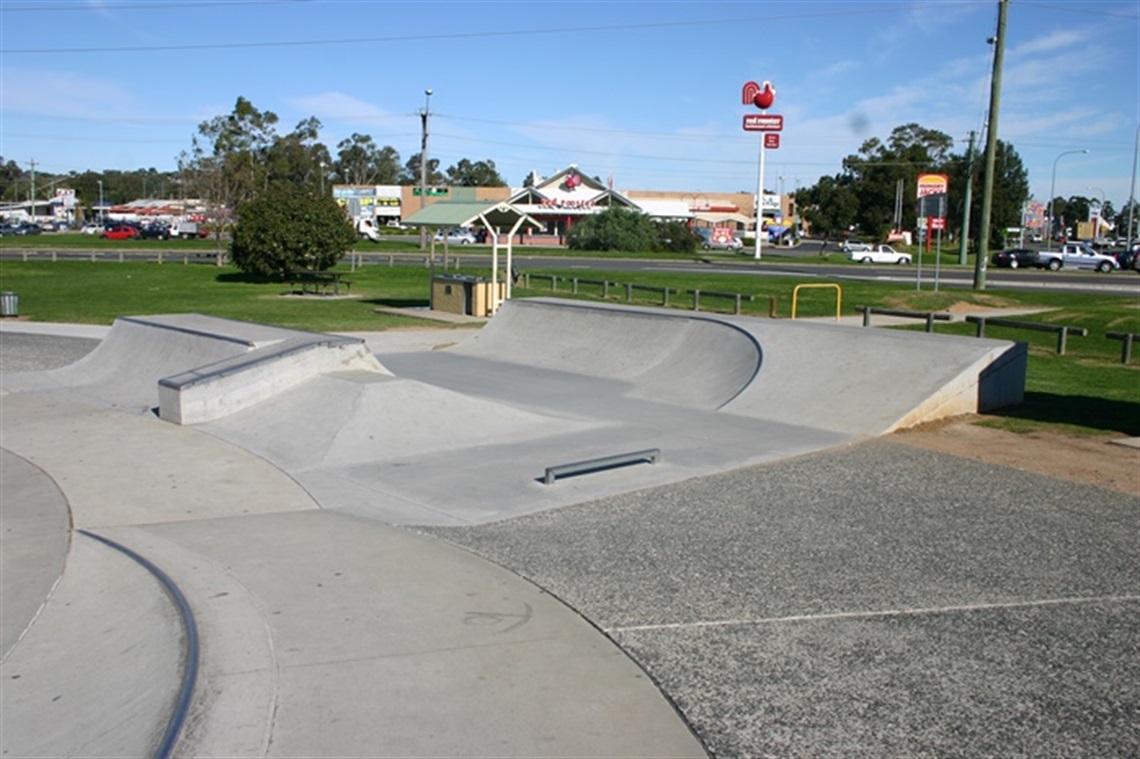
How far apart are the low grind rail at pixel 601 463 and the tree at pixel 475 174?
141 metres

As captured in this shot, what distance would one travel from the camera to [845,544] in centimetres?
766

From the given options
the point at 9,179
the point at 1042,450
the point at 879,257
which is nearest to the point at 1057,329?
the point at 1042,450

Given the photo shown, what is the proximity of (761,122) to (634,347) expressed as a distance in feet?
167

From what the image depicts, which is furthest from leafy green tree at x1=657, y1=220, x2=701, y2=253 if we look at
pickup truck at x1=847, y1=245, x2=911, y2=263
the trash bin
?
the trash bin

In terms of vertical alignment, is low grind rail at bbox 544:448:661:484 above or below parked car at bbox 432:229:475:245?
below

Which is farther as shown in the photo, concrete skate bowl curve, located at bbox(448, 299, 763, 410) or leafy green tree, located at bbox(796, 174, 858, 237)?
leafy green tree, located at bbox(796, 174, 858, 237)

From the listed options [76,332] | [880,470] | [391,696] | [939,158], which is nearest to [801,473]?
[880,470]

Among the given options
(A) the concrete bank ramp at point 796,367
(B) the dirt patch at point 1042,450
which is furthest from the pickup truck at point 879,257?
(B) the dirt patch at point 1042,450

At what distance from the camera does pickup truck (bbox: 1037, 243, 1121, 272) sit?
5881 centimetres

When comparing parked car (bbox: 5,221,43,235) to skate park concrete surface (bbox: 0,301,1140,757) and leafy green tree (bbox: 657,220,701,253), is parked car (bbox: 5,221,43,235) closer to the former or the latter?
leafy green tree (bbox: 657,220,701,253)

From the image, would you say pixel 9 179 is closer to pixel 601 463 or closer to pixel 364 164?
pixel 364 164

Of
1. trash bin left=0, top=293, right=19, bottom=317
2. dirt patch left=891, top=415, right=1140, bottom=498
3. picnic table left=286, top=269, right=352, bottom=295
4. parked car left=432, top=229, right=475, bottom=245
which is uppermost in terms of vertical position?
parked car left=432, top=229, right=475, bottom=245

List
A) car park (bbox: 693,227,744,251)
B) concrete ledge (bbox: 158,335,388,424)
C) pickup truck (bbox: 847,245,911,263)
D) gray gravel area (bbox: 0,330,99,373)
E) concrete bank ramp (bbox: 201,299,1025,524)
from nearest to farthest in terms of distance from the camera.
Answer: concrete bank ramp (bbox: 201,299,1025,524) < concrete ledge (bbox: 158,335,388,424) < gray gravel area (bbox: 0,330,99,373) < pickup truck (bbox: 847,245,911,263) < car park (bbox: 693,227,744,251)

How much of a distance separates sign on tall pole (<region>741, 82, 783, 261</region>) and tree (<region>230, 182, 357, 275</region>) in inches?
1280
